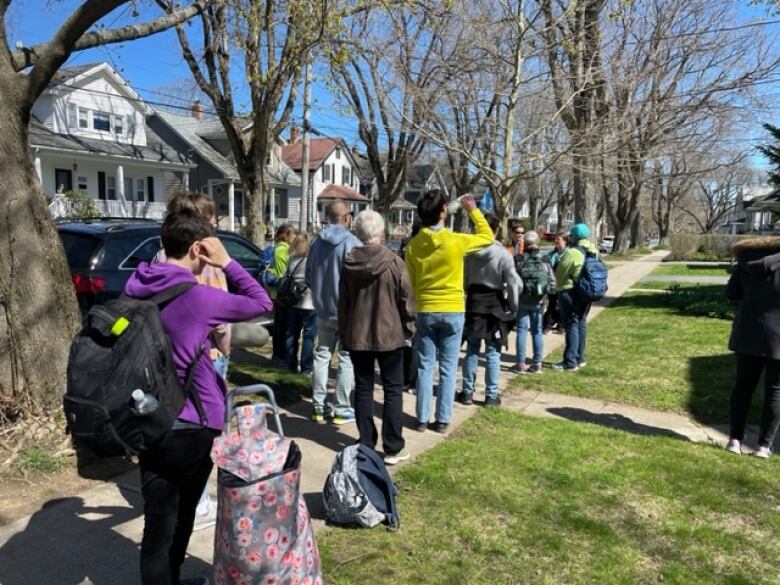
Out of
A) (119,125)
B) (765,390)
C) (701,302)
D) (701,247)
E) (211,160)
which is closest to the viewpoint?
(765,390)

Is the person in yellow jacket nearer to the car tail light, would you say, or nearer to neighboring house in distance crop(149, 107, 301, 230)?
the car tail light

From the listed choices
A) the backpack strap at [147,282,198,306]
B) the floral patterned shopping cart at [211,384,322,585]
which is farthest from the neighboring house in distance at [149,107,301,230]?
the floral patterned shopping cart at [211,384,322,585]

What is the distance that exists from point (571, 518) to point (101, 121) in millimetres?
34612

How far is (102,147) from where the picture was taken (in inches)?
1235

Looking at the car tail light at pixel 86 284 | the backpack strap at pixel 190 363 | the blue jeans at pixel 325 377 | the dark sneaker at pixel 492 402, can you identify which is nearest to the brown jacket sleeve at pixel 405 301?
the blue jeans at pixel 325 377

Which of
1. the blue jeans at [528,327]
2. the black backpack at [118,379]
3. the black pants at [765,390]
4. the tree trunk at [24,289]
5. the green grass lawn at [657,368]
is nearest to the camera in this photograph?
the black backpack at [118,379]

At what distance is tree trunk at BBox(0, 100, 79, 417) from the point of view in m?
4.45

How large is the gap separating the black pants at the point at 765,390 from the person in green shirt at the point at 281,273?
15.6ft

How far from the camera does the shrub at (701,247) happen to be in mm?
34188

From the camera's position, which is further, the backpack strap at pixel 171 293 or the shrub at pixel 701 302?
the shrub at pixel 701 302

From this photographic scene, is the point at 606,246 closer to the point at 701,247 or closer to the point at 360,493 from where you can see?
the point at 701,247

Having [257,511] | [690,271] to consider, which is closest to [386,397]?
[257,511]

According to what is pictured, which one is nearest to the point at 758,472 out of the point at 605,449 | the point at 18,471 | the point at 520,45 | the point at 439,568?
the point at 605,449

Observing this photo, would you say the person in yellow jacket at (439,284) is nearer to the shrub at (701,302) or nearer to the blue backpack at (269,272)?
the blue backpack at (269,272)
